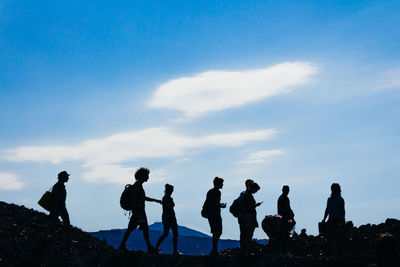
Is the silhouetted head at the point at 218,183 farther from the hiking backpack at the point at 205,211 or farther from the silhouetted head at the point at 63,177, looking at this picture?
the silhouetted head at the point at 63,177

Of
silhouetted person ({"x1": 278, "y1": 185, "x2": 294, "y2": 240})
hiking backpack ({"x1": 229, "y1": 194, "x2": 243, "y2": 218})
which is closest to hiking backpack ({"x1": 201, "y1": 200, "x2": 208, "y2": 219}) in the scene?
hiking backpack ({"x1": 229, "y1": 194, "x2": 243, "y2": 218})

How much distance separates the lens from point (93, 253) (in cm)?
1733

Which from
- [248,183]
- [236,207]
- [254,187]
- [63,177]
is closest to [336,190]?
[254,187]

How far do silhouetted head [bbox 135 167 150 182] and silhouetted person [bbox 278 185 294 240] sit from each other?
6.24 metres

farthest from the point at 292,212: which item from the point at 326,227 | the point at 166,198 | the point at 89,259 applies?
the point at 89,259

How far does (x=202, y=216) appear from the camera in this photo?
18.3 m

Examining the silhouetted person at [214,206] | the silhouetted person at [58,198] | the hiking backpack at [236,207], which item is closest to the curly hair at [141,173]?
the silhouetted person at [214,206]

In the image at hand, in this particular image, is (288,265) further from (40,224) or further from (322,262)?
(40,224)

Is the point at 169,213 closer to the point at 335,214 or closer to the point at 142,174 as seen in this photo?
the point at 142,174

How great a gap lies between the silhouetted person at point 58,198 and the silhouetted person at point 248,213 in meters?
6.34

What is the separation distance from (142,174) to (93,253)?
309 centimetres

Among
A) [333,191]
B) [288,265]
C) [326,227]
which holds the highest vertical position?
[333,191]

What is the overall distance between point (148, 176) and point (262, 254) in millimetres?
4877

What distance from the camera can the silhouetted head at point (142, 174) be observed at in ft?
56.3
